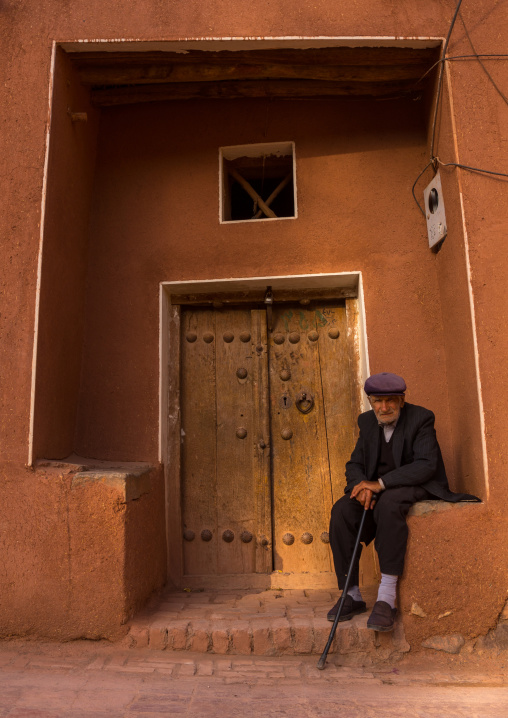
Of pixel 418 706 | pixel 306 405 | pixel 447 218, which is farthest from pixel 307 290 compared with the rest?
pixel 418 706

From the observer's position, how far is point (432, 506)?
3.30 metres

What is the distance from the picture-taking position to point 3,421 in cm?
347

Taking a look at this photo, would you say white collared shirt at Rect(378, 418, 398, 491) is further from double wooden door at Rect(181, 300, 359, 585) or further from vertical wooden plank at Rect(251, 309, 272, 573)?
vertical wooden plank at Rect(251, 309, 272, 573)

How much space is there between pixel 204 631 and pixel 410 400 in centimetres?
204

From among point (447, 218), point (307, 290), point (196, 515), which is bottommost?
point (196, 515)

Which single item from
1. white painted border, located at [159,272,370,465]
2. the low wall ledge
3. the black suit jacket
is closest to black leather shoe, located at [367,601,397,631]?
the low wall ledge

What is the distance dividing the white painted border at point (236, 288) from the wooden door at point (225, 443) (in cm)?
24

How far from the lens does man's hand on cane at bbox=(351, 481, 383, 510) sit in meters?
3.38

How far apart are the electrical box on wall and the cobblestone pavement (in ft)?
8.81

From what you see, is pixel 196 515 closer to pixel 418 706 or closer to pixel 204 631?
pixel 204 631

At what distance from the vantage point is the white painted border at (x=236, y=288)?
170 inches

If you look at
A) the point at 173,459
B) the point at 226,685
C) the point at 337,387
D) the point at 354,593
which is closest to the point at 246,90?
the point at 337,387

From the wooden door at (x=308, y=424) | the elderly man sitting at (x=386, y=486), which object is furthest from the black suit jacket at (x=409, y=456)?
the wooden door at (x=308, y=424)

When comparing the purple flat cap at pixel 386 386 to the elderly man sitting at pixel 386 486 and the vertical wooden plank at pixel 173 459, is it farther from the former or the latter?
the vertical wooden plank at pixel 173 459
